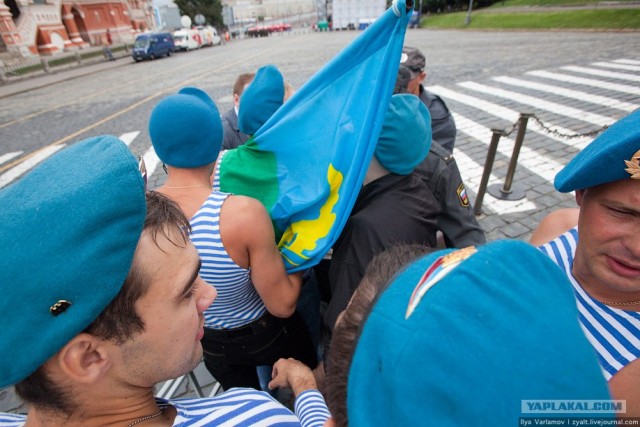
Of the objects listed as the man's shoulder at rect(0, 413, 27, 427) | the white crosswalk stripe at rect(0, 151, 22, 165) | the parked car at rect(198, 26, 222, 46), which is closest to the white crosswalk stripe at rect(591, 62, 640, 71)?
the man's shoulder at rect(0, 413, 27, 427)

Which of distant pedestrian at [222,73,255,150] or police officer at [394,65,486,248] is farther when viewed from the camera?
distant pedestrian at [222,73,255,150]

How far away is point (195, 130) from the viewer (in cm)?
166

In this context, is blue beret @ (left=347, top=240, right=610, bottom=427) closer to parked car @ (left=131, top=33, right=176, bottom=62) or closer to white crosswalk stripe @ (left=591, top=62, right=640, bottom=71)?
white crosswalk stripe @ (left=591, top=62, right=640, bottom=71)

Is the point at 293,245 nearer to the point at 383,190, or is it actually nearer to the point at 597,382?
the point at 383,190

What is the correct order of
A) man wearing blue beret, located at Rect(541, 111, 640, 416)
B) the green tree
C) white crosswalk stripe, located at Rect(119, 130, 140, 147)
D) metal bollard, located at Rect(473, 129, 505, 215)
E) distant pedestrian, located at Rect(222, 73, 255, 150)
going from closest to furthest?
man wearing blue beret, located at Rect(541, 111, 640, 416) < distant pedestrian, located at Rect(222, 73, 255, 150) < metal bollard, located at Rect(473, 129, 505, 215) < white crosswalk stripe, located at Rect(119, 130, 140, 147) < the green tree

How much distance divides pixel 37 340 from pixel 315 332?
1799mm

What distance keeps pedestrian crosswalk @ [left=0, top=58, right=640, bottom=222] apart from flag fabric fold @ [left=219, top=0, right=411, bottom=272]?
324cm

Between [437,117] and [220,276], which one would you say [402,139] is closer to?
[220,276]

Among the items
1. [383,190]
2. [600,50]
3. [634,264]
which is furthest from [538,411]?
[600,50]

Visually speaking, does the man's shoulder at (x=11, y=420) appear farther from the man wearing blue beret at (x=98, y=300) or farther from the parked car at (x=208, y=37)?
the parked car at (x=208, y=37)

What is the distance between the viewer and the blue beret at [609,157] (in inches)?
46.8

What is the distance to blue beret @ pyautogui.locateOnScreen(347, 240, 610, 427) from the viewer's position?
21.9 inches

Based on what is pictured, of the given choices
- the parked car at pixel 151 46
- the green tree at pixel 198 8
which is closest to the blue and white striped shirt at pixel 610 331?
the parked car at pixel 151 46

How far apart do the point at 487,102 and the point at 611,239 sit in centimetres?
864
